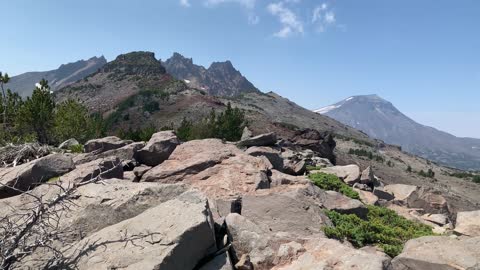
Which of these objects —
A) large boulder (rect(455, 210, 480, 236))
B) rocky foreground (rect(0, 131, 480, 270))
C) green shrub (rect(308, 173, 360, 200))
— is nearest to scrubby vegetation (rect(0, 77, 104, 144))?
green shrub (rect(308, 173, 360, 200))

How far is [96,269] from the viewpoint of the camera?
23.7 ft

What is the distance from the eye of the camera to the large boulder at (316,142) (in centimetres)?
4819

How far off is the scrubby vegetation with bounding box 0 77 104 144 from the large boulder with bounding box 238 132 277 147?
25363 millimetres

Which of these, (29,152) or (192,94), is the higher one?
(192,94)

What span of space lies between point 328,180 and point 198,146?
7.23m

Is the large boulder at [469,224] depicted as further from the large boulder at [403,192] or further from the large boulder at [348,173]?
the large boulder at [348,173]

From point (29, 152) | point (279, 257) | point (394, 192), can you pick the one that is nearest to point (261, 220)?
point (279, 257)

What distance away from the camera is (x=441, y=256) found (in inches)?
356

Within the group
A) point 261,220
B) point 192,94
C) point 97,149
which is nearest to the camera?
point 261,220

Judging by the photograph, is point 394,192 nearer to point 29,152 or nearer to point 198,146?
point 198,146

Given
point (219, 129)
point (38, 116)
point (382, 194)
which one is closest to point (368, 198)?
point (382, 194)

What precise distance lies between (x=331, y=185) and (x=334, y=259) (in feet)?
45.4

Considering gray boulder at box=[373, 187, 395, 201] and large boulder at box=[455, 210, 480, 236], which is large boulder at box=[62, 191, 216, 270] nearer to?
large boulder at box=[455, 210, 480, 236]

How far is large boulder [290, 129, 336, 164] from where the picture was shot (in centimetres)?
4819
